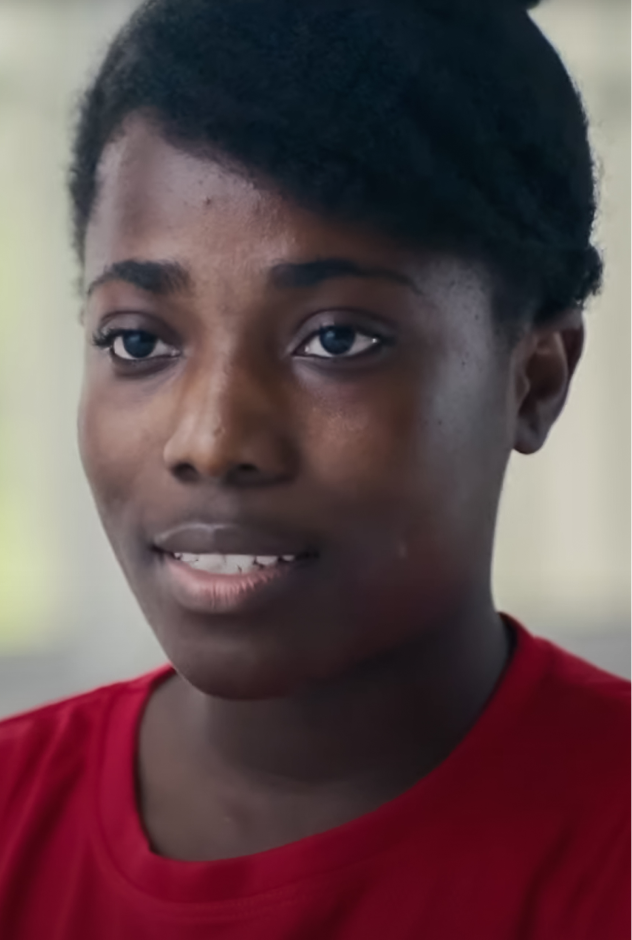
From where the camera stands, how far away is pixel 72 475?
1.65 m

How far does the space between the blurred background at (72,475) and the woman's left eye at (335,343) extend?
1.02 metres

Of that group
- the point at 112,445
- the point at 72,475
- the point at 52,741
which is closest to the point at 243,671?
the point at 112,445

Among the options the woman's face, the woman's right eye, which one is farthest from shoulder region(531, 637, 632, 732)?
the woman's right eye

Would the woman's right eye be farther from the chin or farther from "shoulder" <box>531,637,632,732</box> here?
"shoulder" <box>531,637,632,732</box>

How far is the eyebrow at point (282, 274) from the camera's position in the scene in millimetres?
595

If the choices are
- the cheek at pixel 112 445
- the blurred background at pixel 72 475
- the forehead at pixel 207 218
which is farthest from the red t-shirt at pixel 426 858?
the blurred background at pixel 72 475

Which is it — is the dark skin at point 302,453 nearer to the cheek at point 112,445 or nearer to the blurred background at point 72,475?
the cheek at point 112,445

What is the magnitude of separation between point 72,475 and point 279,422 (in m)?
1.11

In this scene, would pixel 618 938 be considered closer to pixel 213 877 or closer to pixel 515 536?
pixel 213 877

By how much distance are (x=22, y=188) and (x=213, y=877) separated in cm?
122

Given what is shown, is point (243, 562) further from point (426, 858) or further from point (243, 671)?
point (426, 858)

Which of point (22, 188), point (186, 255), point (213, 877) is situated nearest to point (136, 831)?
point (213, 877)

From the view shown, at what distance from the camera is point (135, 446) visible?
65 centimetres

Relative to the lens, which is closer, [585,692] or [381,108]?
[381,108]
